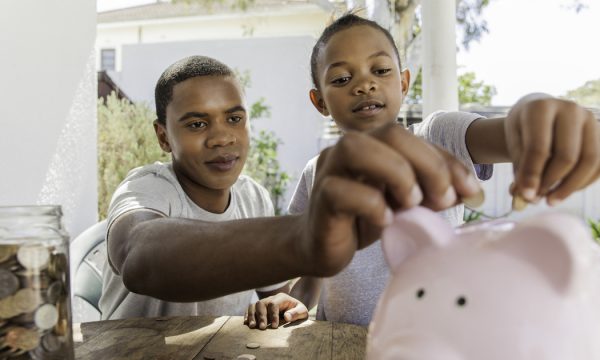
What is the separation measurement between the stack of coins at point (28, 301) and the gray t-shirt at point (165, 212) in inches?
25.7

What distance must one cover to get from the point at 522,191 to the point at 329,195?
25 cm

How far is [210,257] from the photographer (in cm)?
80

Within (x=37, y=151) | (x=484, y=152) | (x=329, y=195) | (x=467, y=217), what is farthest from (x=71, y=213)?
(x=467, y=217)

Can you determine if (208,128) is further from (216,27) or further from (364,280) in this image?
(216,27)

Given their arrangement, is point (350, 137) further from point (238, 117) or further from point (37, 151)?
point (37, 151)

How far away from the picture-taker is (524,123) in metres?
0.73

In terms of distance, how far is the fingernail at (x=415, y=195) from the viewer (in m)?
0.63

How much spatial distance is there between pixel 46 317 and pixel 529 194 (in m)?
0.70

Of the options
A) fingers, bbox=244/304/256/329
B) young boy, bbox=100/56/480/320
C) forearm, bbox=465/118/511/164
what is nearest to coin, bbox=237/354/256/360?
young boy, bbox=100/56/480/320

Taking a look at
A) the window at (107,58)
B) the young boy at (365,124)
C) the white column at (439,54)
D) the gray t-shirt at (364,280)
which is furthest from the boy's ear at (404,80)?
the window at (107,58)

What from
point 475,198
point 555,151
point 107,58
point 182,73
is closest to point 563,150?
point 555,151

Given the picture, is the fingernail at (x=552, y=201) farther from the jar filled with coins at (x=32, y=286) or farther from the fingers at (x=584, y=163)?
the jar filled with coins at (x=32, y=286)

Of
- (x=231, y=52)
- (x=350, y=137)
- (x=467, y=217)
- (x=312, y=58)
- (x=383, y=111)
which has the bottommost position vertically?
(x=467, y=217)

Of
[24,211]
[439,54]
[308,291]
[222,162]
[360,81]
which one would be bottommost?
[308,291]
